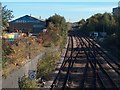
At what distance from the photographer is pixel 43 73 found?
78.0ft

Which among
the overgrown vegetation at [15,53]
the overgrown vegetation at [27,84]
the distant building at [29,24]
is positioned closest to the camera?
the overgrown vegetation at [27,84]

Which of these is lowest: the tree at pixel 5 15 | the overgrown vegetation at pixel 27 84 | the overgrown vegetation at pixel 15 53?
the overgrown vegetation at pixel 27 84

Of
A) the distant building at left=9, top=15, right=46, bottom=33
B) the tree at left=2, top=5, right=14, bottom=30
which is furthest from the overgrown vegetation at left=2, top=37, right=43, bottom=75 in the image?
the distant building at left=9, top=15, right=46, bottom=33

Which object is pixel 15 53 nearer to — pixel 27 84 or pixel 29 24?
pixel 27 84

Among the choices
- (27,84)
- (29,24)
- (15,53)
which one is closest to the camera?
(27,84)

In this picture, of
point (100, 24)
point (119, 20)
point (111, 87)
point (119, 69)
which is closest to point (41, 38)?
point (119, 20)

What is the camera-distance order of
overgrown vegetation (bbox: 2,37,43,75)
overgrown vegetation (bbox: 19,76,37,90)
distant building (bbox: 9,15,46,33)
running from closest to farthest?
overgrown vegetation (bbox: 19,76,37,90), overgrown vegetation (bbox: 2,37,43,75), distant building (bbox: 9,15,46,33)

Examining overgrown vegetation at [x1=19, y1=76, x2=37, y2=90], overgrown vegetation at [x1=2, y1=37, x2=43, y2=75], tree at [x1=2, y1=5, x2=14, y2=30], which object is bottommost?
overgrown vegetation at [x1=19, y1=76, x2=37, y2=90]

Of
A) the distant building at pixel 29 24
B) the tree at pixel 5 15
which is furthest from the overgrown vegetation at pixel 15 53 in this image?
the distant building at pixel 29 24

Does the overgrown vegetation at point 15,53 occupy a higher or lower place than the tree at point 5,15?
lower

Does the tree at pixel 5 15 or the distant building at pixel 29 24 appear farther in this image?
the distant building at pixel 29 24

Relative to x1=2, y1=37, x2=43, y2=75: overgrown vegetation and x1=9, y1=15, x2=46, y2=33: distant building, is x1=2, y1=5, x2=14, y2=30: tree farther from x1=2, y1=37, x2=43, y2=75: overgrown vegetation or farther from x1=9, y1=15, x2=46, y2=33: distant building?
x1=9, y1=15, x2=46, y2=33: distant building

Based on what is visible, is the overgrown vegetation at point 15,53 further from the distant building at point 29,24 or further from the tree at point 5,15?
the distant building at point 29,24

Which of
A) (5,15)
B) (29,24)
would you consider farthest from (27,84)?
(29,24)
